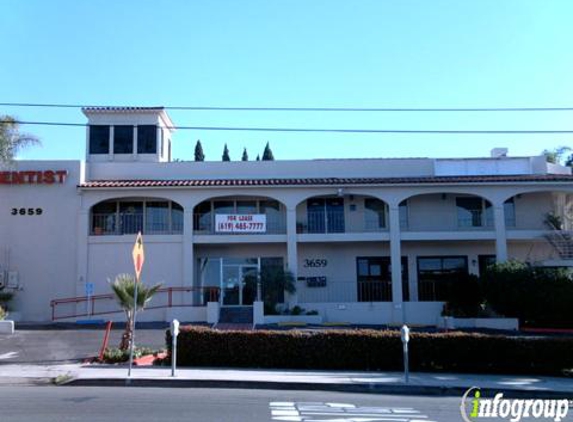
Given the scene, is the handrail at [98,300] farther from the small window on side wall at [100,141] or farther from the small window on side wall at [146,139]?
the small window on side wall at [100,141]

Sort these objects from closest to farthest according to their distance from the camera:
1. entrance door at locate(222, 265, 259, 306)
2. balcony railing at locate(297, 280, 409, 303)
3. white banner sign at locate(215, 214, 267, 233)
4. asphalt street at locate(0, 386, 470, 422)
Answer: asphalt street at locate(0, 386, 470, 422), white banner sign at locate(215, 214, 267, 233), entrance door at locate(222, 265, 259, 306), balcony railing at locate(297, 280, 409, 303)

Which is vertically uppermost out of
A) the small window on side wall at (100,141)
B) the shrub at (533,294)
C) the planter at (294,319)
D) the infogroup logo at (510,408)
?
the small window on side wall at (100,141)

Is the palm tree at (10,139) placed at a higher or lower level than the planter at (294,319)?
higher

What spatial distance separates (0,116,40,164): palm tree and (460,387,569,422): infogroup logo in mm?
18731

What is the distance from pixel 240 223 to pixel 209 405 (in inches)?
701

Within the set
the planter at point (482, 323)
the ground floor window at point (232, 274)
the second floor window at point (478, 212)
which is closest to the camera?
the planter at point (482, 323)

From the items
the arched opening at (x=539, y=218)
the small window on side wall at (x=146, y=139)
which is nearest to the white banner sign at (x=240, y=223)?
the small window on side wall at (x=146, y=139)

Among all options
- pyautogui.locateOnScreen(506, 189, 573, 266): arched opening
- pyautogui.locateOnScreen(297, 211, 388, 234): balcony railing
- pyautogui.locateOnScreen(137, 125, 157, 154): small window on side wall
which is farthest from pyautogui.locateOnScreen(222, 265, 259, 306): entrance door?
pyautogui.locateOnScreen(506, 189, 573, 266): arched opening

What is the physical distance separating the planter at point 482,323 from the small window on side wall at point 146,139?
1659 cm

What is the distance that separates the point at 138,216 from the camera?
28000 mm

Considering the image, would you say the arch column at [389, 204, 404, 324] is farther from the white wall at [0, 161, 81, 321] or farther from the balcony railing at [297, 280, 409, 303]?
the white wall at [0, 161, 81, 321]

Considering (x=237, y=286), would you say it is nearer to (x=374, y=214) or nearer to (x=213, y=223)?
(x=213, y=223)

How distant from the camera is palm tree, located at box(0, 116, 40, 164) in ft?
74.6

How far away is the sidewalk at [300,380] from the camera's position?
12.1m
